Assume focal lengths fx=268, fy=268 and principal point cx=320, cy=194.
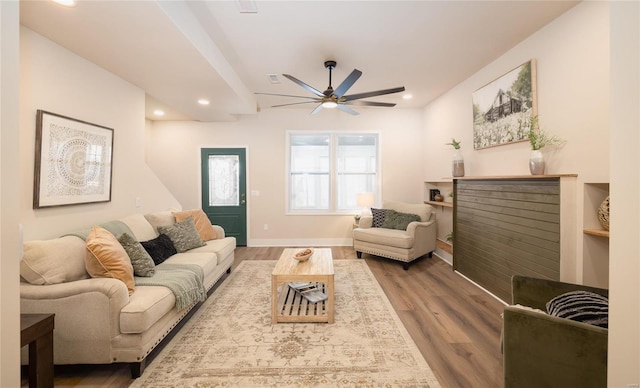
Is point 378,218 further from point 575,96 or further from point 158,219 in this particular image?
point 158,219

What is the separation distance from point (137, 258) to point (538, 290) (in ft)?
10.2

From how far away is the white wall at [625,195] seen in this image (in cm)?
77

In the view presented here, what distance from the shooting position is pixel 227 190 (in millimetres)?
5453

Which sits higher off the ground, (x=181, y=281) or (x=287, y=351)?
(x=181, y=281)

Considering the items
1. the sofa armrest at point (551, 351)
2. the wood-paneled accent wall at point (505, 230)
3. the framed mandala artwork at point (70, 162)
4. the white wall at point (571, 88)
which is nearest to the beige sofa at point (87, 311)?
the framed mandala artwork at point (70, 162)

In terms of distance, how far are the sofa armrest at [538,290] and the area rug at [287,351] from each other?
81 cm

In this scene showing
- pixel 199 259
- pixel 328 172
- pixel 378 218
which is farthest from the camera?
pixel 328 172

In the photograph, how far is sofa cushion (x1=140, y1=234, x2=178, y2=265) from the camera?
9.06 ft

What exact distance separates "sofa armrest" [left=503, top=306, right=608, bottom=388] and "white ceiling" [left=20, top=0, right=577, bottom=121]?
7.99 feet

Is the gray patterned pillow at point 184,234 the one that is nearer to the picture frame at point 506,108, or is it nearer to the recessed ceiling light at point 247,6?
the recessed ceiling light at point 247,6

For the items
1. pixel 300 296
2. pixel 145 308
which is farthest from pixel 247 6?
pixel 300 296

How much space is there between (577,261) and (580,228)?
28 cm

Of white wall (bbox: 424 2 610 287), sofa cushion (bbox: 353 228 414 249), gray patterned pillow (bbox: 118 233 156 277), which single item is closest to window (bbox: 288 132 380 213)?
sofa cushion (bbox: 353 228 414 249)

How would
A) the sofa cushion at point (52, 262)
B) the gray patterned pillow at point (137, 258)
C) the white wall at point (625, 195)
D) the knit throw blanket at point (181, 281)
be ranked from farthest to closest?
the gray patterned pillow at point (137, 258), the knit throw blanket at point (181, 281), the sofa cushion at point (52, 262), the white wall at point (625, 195)
